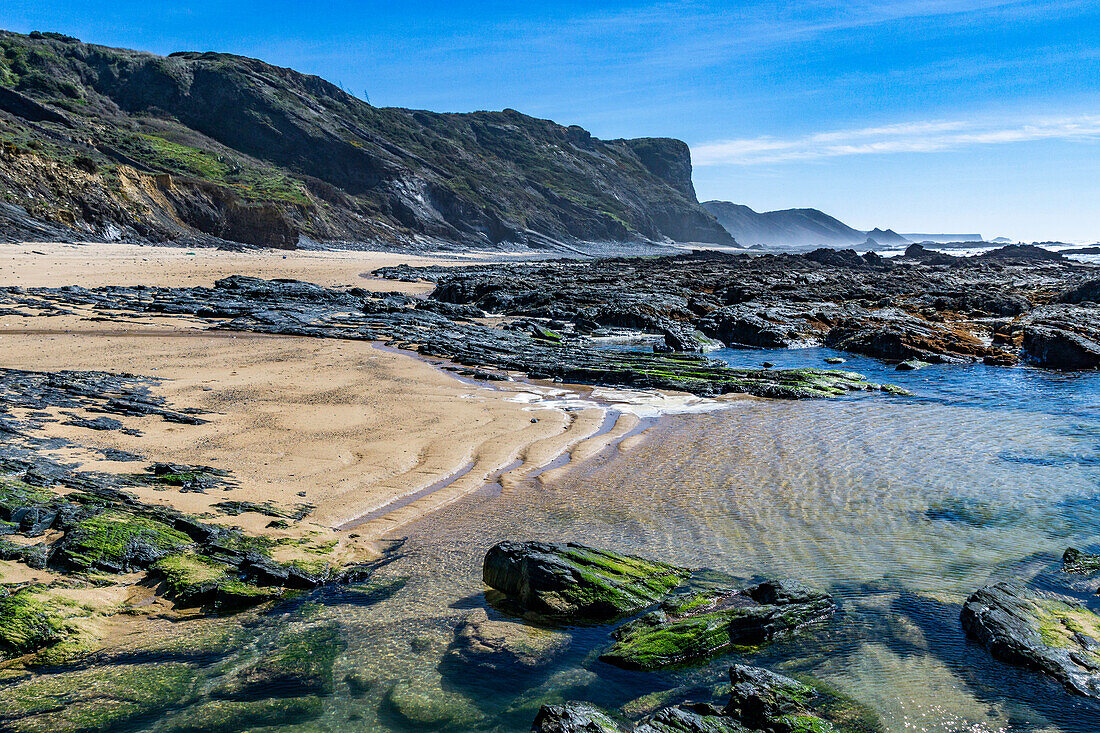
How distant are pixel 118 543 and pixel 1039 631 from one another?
9.30 metres

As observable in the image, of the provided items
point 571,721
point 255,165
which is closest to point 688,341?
point 571,721

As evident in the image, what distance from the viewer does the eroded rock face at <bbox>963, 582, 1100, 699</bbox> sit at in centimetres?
617

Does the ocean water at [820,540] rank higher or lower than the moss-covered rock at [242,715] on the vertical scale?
higher

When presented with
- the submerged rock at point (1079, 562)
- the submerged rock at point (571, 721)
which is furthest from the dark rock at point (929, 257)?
the submerged rock at point (571, 721)

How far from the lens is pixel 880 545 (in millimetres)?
8992

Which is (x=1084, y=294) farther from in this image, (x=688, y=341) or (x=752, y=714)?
(x=752, y=714)

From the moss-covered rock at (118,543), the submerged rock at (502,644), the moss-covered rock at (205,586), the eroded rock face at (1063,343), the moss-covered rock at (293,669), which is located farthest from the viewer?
A: the eroded rock face at (1063,343)

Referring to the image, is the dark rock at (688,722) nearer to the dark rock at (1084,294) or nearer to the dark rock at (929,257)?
the dark rock at (1084,294)

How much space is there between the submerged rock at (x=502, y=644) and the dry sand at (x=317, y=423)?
222 cm

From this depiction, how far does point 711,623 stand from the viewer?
6.68m

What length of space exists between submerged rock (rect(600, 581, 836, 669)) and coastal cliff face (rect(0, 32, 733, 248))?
5194cm

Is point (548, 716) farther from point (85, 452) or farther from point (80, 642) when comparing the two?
point (85, 452)

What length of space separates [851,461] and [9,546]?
1237cm

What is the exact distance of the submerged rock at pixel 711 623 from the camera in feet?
20.9
